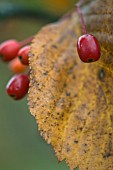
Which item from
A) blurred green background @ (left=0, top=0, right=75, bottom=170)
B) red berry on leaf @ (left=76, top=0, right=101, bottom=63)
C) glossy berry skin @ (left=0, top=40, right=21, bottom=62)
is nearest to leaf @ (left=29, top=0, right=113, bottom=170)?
red berry on leaf @ (left=76, top=0, right=101, bottom=63)

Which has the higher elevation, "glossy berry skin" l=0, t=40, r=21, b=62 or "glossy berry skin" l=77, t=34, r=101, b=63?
"glossy berry skin" l=0, t=40, r=21, b=62

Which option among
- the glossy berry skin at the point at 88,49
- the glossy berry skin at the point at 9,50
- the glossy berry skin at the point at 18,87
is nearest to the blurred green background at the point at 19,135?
the glossy berry skin at the point at 9,50

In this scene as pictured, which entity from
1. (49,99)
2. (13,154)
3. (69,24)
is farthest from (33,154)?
(49,99)

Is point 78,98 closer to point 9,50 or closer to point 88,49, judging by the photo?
point 88,49

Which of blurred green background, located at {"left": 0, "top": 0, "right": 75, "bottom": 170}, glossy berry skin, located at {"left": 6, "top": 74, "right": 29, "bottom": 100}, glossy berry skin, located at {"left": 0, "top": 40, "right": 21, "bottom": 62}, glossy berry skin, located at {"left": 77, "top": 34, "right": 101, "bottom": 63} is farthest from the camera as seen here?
blurred green background, located at {"left": 0, "top": 0, "right": 75, "bottom": 170}

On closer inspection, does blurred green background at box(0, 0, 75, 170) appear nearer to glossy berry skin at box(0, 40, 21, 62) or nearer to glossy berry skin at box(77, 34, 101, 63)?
glossy berry skin at box(0, 40, 21, 62)

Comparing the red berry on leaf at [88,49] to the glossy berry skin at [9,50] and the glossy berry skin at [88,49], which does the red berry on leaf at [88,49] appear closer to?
the glossy berry skin at [88,49]
